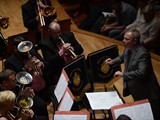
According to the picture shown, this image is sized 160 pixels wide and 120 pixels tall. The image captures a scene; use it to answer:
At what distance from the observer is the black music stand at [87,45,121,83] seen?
14.9ft

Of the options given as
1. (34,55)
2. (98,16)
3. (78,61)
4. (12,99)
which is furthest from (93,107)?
(98,16)

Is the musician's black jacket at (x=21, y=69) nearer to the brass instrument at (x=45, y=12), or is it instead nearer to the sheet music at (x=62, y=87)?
the sheet music at (x=62, y=87)

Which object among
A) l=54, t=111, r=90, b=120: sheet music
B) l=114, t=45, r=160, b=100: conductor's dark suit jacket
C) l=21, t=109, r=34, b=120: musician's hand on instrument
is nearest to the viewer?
l=54, t=111, r=90, b=120: sheet music

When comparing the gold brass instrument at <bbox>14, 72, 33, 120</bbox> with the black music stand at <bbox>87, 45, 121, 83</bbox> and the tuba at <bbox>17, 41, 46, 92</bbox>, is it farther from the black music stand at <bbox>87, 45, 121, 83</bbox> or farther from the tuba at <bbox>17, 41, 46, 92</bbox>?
the black music stand at <bbox>87, 45, 121, 83</bbox>

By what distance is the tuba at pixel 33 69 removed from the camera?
4.58 m

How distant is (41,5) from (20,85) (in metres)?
1.68

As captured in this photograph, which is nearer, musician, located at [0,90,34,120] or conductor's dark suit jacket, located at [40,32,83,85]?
musician, located at [0,90,34,120]

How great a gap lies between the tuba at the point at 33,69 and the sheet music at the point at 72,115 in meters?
1.14

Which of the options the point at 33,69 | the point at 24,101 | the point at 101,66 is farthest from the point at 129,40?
the point at 24,101

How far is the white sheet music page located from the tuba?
0.78m

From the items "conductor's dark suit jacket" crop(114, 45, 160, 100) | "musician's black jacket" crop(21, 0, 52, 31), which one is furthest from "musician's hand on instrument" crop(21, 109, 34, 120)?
"musician's black jacket" crop(21, 0, 52, 31)

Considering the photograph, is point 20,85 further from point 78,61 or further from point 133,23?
point 133,23

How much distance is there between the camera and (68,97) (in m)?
3.92

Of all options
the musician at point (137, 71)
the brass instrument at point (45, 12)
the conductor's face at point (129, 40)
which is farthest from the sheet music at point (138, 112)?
the brass instrument at point (45, 12)
